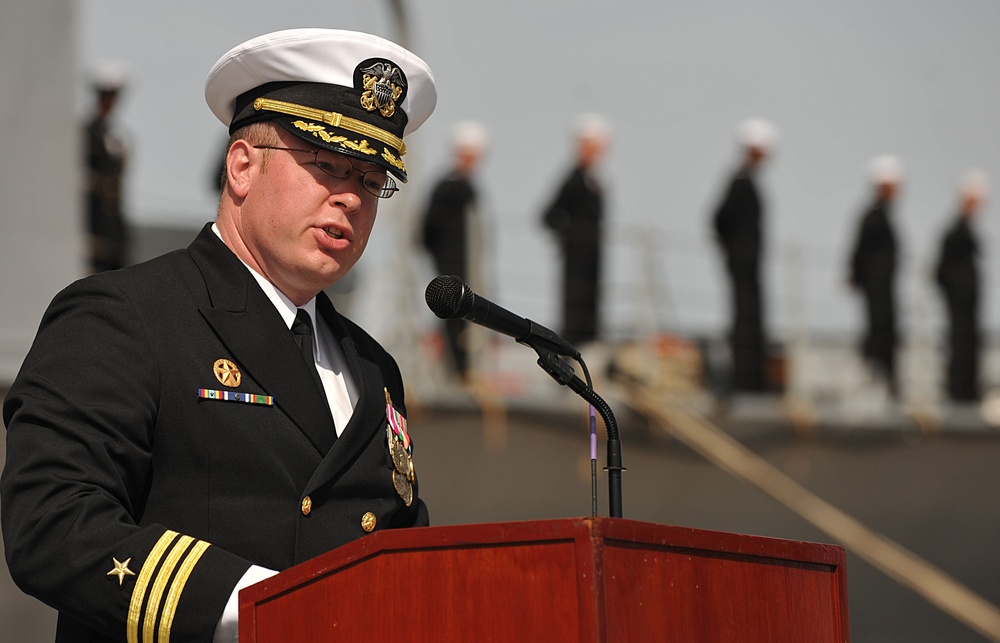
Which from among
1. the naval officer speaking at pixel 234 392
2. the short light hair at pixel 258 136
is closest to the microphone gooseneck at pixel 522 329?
the naval officer speaking at pixel 234 392

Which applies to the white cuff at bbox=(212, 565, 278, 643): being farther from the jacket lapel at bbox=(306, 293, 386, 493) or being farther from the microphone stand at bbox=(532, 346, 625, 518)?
the microphone stand at bbox=(532, 346, 625, 518)

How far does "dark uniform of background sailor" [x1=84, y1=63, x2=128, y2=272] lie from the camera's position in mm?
7844

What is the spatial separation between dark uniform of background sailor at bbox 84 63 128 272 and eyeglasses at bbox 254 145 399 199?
5.68 meters

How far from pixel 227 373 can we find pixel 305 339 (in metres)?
0.20

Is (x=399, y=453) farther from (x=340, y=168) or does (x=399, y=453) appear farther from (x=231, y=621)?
(x=231, y=621)

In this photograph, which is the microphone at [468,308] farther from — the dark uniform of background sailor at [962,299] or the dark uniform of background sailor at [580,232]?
the dark uniform of background sailor at [962,299]

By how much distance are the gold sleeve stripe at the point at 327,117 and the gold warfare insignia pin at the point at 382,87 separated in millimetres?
37

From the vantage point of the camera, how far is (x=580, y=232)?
975cm

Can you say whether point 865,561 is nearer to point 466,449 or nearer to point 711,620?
point 466,449

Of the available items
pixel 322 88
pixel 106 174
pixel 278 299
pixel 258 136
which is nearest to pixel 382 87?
pixel 322 88

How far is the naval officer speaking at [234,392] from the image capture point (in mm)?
1860

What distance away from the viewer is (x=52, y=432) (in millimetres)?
1927

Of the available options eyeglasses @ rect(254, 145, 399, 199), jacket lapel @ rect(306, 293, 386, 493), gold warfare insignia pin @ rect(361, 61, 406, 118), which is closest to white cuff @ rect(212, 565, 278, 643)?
jacket lapel @ rect(306, 293, 386, 493)

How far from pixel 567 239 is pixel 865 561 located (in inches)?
131
